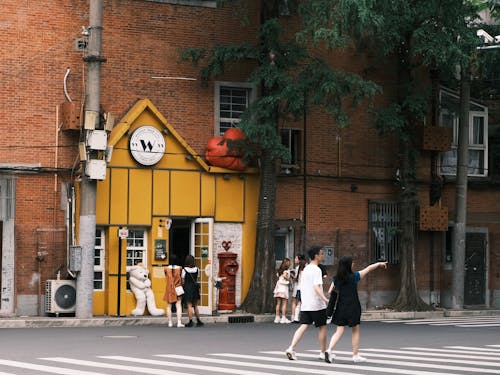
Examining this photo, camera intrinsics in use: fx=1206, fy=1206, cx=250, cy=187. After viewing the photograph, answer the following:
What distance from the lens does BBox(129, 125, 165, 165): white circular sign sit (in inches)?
1357

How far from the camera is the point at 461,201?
39406mm

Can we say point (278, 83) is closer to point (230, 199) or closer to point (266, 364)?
point (230, 199)

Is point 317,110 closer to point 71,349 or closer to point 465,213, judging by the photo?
point 465,213

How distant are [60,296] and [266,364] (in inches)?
569

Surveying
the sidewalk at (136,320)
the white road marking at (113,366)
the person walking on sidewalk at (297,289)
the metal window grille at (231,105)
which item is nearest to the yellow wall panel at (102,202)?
the sidewalk at (136,320)

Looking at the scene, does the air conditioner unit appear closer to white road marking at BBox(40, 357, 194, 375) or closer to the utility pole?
white road marking at BBox(40, 357, 194, 375)

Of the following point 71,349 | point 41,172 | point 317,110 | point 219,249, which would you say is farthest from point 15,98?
point 71,349

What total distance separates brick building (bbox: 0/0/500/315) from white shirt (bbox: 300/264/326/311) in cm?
1445

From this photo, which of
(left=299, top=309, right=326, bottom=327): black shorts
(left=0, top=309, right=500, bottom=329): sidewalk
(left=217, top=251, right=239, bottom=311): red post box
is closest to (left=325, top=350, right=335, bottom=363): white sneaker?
(left=299, top=309, right=326, bottom=327): black shorts

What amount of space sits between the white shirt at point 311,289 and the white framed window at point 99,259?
1474 cm

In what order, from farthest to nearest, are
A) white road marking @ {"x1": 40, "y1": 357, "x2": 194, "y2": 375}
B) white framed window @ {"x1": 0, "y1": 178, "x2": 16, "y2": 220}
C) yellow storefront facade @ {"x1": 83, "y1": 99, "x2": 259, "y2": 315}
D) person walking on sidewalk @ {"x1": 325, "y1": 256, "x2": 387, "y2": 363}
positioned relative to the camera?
1. yellow storefront facade @ {"x1": 83, "y1": 99, "x2": 259, "y2": 315}
2. white framed window @ {"x1": 0, "y1": 178, "x2": 16, "y2": 220}
3. person walking on sidewalk @ {"x1": 325, "y1": 256, "x2": 387, "y2": 363}
4. white road marking @ {"x1": 40, "y1": 357, "x2": 194, "y2": 375}

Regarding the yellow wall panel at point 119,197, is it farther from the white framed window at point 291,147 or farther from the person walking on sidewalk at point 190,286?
the white framed window at point 291,147

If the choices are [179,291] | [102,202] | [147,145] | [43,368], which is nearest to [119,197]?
[102,202]

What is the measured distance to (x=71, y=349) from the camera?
21.8m
